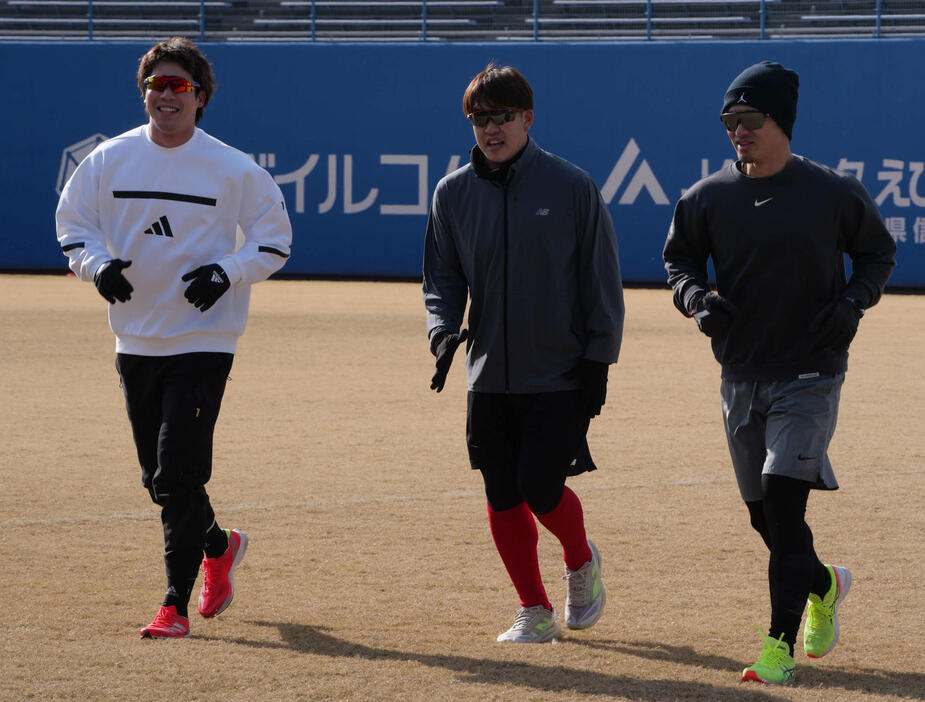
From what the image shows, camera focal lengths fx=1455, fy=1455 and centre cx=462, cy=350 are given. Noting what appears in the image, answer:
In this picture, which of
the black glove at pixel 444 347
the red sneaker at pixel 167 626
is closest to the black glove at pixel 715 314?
the black glove at pixel 444 347

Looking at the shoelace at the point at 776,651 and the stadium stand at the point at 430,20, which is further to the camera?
the stadium stand at the point at 430,20

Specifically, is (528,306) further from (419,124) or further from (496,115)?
(419,124)

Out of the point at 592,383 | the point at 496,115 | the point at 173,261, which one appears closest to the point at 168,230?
the point at 173,261

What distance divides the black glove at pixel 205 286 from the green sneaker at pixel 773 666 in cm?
209

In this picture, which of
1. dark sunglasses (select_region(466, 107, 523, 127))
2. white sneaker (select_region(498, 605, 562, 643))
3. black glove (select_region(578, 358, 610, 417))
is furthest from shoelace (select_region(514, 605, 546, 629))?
dark sunglasses (select_region(466, 107, 523, 127))

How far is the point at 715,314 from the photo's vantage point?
453cm

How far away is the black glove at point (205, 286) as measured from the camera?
15.8ft

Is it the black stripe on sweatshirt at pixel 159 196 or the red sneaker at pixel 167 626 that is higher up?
the black stripe on sweatshirt at pixel 159 196

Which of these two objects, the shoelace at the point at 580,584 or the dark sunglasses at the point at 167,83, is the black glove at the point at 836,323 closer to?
the shoelace at the point at 580,584

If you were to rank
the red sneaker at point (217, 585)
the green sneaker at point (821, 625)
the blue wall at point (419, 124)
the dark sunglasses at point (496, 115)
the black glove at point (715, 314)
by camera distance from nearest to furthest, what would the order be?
the black glove at point (715, 314) → the green sneaker at point (821, 625) → the dark sunglasses at point (496, 115) → the red sneaker at point (217, 585) → the blue wall at point (419, 124)

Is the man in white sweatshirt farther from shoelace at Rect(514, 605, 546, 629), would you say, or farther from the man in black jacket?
the man in black jacket

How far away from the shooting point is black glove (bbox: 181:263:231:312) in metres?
4.82

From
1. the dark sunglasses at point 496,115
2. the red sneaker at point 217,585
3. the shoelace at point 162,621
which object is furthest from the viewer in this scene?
the red sneaker at point 217,585

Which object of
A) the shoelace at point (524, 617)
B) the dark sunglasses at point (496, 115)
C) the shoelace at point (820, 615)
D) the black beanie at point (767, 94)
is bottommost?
the shoelace at point (524, 617)
